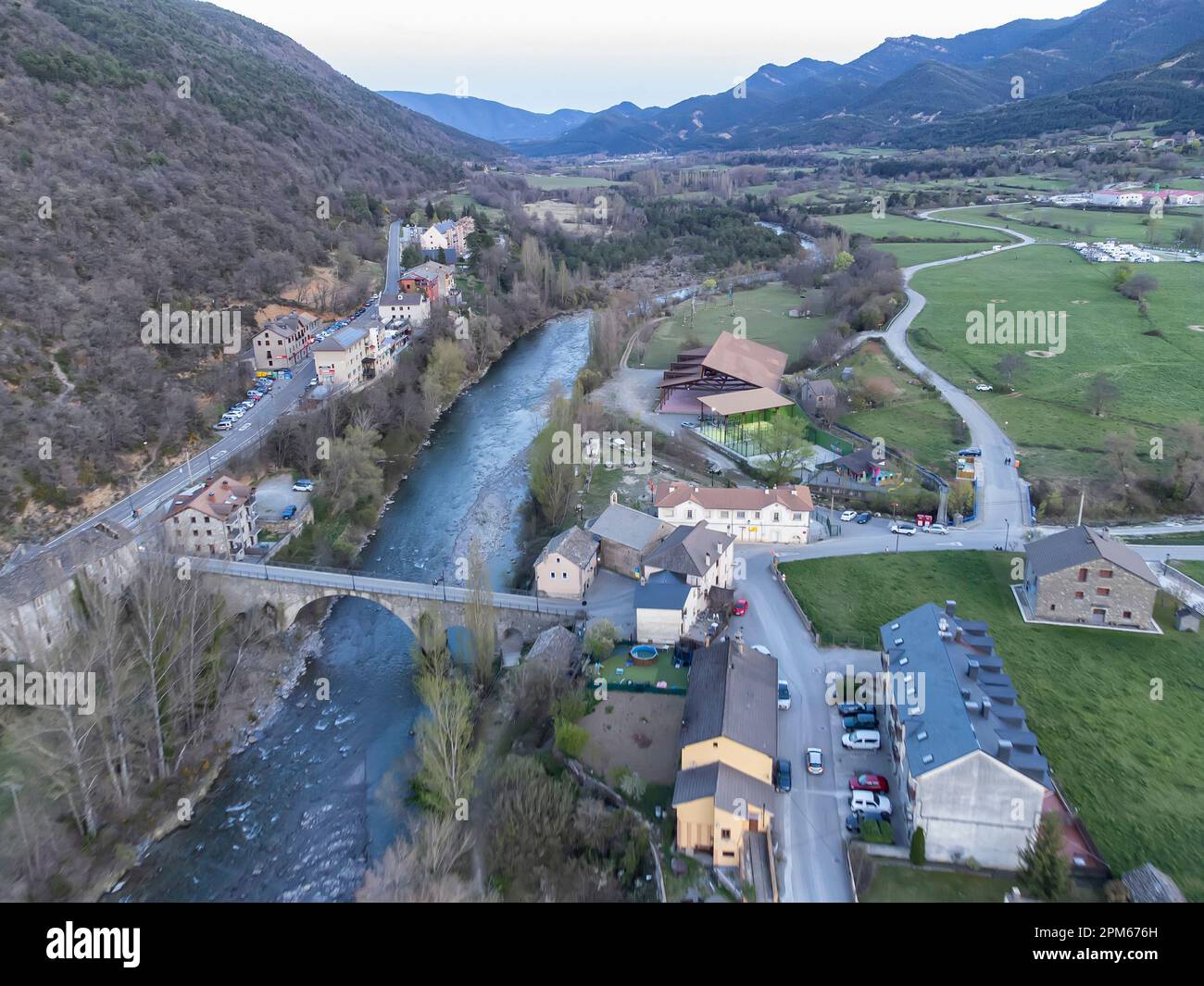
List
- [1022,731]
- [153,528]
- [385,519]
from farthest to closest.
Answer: [385,519] → [153,528] → [1022,731]

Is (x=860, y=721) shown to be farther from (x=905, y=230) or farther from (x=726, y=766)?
(x=905, y=230)

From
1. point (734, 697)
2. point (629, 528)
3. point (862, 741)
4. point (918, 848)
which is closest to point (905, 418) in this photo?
point (629, 528)

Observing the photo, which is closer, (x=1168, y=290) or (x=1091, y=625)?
(x=1091, y=625)

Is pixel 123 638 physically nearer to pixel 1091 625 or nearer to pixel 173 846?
pixel 173 846

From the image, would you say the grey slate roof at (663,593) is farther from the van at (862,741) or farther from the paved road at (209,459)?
the paved road at (209,459)

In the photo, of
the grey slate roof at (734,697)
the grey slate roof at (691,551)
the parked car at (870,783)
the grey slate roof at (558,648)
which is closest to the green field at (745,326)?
the grey slate roof at (691,551)

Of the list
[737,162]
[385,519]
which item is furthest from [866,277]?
[737,162]

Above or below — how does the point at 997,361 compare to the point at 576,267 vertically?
below
